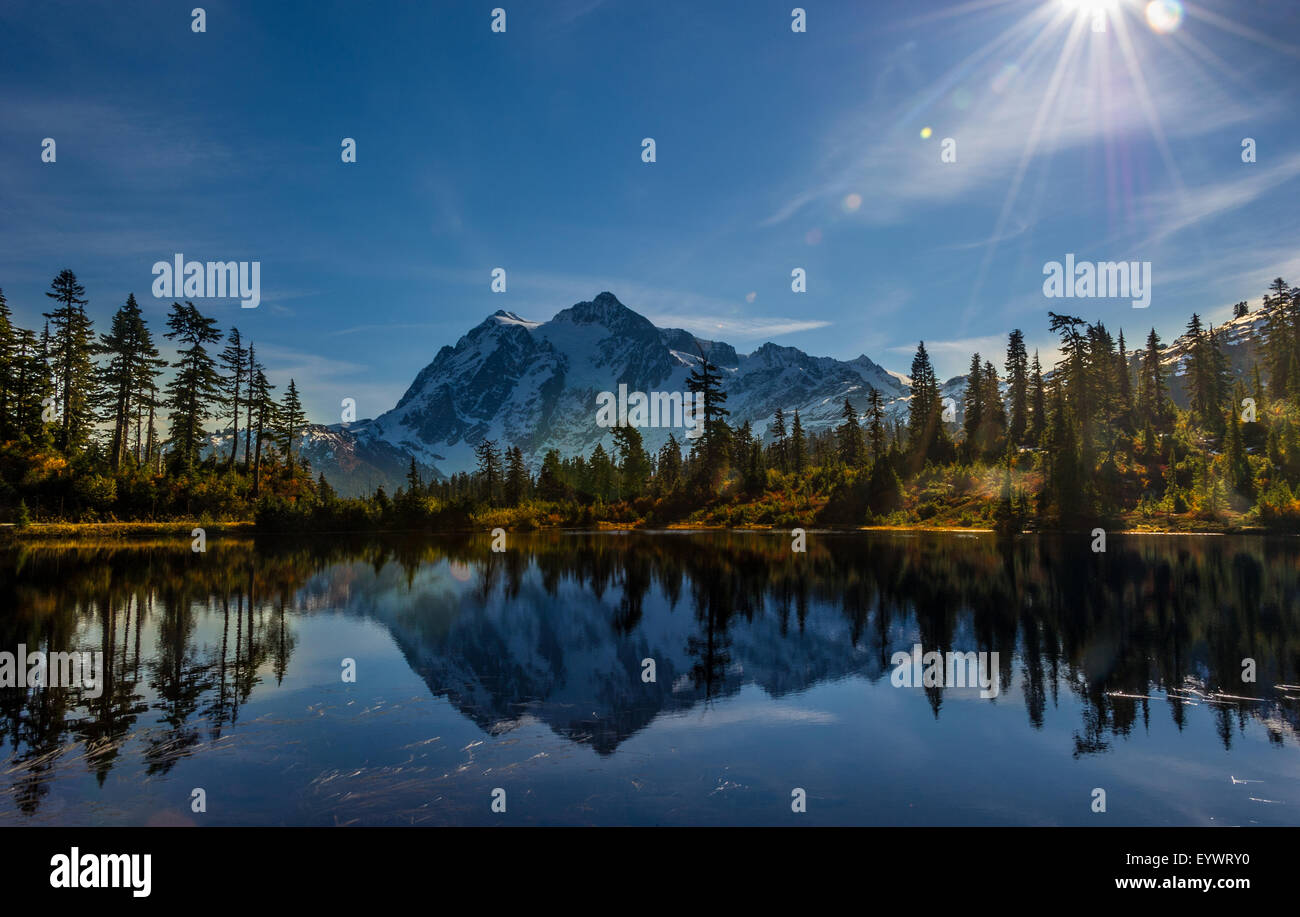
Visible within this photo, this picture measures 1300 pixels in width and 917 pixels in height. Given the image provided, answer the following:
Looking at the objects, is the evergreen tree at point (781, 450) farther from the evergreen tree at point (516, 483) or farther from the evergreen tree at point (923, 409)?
the evergreen tree at point (516, 483)

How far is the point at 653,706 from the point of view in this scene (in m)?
15.5

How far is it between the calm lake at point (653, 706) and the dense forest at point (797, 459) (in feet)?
159

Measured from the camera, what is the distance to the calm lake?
1002 cm

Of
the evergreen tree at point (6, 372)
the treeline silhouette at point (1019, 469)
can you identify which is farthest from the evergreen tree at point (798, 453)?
the evergreen tree at point (6, 372)

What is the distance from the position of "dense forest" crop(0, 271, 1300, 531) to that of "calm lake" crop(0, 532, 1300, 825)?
48.4 meters

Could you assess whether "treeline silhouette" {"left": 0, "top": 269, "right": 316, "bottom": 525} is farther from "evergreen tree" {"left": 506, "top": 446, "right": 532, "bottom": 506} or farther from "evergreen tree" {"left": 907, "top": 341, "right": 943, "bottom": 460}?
"evergreen tree" {"left": 907, "top": 341, "right": 943, "bottom": 460}

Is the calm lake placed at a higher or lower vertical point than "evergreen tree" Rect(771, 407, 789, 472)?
lower

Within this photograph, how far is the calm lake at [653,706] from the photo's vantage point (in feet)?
32.9

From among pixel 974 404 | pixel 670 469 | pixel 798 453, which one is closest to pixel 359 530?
pixel 670 469

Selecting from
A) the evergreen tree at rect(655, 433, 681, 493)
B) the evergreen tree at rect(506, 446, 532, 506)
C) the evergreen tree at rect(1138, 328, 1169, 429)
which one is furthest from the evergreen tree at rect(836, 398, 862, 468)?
the evergreen tree at rect(506, 446, 532, 506)

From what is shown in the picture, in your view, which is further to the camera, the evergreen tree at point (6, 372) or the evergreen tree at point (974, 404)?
the evergreen tree at point (974, 404)

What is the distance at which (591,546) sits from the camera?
65.2m

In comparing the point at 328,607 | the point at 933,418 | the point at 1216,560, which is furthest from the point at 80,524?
the point at 933,418

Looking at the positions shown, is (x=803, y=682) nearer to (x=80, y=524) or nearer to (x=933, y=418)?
(x=80, y=524)
